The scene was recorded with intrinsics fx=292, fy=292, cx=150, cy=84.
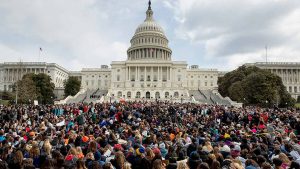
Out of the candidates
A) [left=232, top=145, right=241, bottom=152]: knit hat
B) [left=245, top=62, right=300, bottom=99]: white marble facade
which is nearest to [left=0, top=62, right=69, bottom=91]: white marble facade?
[left=245, top=62, right=300, bottom=99]: white marble facade

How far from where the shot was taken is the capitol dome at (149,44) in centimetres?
12075

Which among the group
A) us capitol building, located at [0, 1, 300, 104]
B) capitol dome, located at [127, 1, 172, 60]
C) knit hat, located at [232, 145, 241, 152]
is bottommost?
knit hat, located at [232, 145, 241, 152]

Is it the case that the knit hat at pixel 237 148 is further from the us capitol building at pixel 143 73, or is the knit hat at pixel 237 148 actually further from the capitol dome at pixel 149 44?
the capitol dome at pixel 149 44

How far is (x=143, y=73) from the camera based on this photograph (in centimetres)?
10712

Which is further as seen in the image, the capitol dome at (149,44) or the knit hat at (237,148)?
the capitol dome at (149,44)

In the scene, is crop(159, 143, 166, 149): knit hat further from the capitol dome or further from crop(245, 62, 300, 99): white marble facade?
crop(245, 62, 300, 99): white marble facade

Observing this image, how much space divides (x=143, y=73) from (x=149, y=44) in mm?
18825

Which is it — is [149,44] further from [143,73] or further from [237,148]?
[237,148]

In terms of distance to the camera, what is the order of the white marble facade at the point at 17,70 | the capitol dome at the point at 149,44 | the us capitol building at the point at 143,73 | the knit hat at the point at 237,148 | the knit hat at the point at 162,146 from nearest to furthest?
1. the knit hat at the point at 237,148
2. the knit hat at the point at 162,146
3. the us capitol building at the point at 143,73
4. the capitol dome at the point at 149,44
5. the white marble facade at the point at 17,70

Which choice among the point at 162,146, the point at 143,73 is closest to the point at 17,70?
the point at 143,73

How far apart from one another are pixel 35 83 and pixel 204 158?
77.7m

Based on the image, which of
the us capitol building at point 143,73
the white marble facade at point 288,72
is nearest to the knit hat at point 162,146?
the us capitol building at point 143,73

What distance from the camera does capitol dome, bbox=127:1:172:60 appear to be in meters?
121

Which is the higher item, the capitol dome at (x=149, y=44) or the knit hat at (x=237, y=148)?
the capitol dome at (x=149, y=44)
